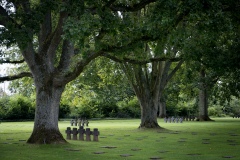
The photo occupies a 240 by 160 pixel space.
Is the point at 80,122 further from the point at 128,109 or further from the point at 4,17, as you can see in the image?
the point at 128,109

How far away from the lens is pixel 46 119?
1641cm

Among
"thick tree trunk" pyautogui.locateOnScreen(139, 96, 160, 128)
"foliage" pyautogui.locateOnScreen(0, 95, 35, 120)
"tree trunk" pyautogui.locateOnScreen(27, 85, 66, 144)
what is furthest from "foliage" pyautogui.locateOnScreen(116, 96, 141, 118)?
"tree trunk" pyautogui.locateOnScreen(27, 85, 66, 144)

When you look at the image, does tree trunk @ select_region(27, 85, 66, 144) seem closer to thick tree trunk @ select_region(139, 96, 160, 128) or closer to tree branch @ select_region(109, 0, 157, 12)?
tree branch @ select_region(109, 0, 157, 12)

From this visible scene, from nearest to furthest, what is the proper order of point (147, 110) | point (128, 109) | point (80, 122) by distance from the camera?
point (147, 110), point (80, 122), point (128, 109)

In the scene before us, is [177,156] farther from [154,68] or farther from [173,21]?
[154,68]

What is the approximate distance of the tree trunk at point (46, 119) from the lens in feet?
53.5

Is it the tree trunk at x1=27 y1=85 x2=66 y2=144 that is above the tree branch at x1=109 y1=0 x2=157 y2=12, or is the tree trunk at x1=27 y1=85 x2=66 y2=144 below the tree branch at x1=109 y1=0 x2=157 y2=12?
below

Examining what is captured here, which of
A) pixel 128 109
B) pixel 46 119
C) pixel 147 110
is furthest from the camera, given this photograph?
pixel 128 109

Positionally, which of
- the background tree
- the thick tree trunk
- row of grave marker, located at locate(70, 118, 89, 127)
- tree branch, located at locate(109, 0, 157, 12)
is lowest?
row of grave marker, located at locate(70, 118, 89, 127)

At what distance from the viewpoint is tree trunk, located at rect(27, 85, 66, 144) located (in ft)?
53.5

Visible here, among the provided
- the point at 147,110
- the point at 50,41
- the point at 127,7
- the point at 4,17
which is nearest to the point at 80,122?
the point at 147,110

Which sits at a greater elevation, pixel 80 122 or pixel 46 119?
pixel 46 119

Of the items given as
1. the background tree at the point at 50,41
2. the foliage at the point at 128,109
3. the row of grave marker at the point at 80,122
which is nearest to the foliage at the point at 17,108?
the foliage at the point at 128,109

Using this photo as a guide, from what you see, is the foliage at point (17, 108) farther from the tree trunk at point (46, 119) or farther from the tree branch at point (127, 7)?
the tree branch at point (127, 7)
